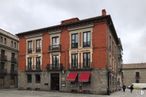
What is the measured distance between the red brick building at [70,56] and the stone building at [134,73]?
4051 centimetres

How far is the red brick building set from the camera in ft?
122

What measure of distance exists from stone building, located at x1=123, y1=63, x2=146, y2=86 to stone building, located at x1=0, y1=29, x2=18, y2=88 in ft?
127

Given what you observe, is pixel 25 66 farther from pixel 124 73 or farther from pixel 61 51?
pixel 124 73

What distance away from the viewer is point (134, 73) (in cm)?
8206

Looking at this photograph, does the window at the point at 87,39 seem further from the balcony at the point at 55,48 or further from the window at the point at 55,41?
the window at the point at 55,41

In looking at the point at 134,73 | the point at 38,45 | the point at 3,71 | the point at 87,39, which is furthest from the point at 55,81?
the point at 134,73

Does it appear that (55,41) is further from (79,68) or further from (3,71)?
(3,71)

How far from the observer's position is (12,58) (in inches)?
2379

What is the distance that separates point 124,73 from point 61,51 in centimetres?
4728

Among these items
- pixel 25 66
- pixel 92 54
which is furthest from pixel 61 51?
pixel 25 66

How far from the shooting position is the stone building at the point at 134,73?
8106 centimetres

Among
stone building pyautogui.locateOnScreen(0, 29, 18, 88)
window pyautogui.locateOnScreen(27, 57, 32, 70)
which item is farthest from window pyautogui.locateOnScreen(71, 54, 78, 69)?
stone building pyautogui.locateOnScreen(0, 29, 18, 88)

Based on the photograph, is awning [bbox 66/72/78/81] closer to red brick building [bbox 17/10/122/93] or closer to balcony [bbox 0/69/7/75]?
red brick building [bbox 17/10/122/93]

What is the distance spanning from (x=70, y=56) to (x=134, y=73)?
46980 millimetres
